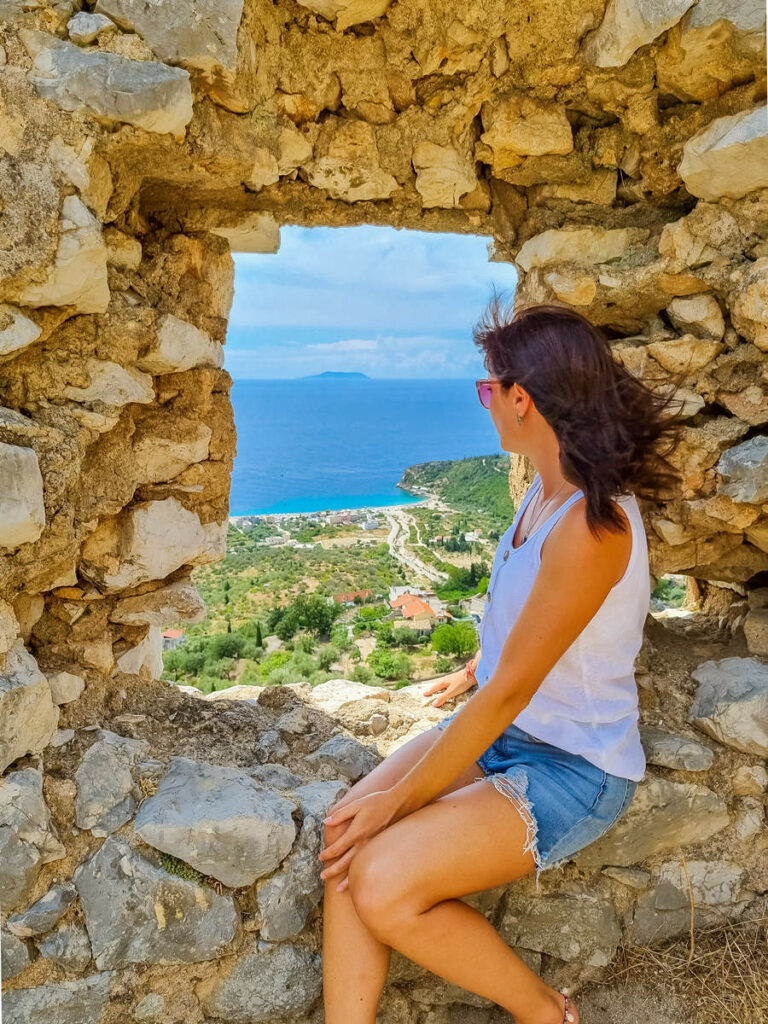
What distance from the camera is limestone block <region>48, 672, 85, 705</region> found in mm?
2035

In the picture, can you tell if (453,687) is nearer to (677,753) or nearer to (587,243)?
(677,753)

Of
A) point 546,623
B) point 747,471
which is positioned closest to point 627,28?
point 747,471

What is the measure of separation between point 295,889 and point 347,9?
233cm

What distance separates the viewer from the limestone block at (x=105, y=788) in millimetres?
1834

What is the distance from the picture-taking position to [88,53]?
1752mm

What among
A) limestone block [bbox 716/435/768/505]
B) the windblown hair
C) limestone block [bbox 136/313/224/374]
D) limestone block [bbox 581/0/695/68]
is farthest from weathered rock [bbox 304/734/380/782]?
limestone block [bbox 581/0/695/68]

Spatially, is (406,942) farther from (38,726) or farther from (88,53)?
(88,53)

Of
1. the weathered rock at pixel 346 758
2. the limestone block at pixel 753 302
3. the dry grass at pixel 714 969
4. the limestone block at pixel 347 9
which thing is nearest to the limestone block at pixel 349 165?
the limestone block at pixel 347 9

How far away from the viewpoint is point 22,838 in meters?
1.72

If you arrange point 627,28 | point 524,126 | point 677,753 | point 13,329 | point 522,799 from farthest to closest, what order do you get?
1. point 524,126
2. point 677,753
3. point 627,28
4. point 13,329
5. point 522,799

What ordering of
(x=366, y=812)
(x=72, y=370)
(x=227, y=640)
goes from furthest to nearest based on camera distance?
1. (x=227, y=640)
2. (x=72, y=370)
3. (x=366, y=812)

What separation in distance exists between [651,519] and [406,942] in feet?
4.99

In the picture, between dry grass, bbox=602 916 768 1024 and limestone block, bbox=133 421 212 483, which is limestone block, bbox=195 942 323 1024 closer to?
dry grass, bbox=602 916 768 1024

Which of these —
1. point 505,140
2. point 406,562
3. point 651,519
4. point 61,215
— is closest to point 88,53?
point 61,215
